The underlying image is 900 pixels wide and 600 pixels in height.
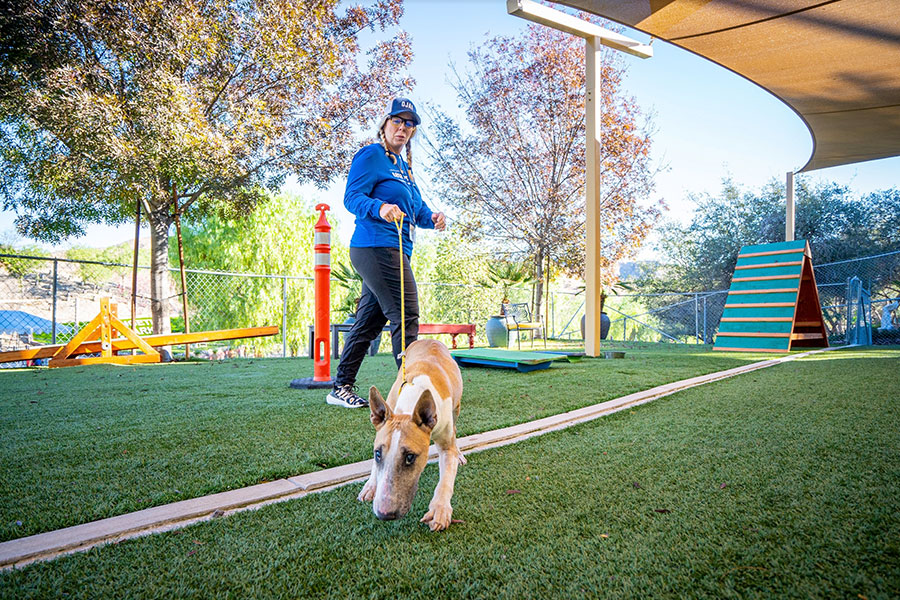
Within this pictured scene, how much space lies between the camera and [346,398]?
3607 mm

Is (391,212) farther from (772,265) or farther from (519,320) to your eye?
(519,320)

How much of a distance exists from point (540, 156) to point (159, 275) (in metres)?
12.9

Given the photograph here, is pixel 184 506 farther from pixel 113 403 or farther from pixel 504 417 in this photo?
pixel 113 403

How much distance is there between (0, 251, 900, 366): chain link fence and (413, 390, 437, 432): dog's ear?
10518mm

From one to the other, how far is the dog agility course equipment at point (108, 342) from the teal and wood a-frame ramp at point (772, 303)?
344 inches

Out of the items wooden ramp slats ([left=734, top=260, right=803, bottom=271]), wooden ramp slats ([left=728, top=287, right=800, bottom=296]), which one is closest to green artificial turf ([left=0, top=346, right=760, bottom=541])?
wooden ramp slats ([left=728, top=287, right=800, bottom=296])

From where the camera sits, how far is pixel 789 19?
516cm

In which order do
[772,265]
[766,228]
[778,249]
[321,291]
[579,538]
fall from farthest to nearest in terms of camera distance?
[766,228], [778,249], [772,265], [321,291], [579,538]

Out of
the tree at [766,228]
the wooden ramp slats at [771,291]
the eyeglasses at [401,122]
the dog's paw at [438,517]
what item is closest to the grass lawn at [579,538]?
the dog's paw at [438,517]

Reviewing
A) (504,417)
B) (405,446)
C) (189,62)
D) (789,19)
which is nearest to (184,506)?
(405,446)

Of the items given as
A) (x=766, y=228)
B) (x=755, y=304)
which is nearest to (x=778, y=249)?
(x=755, y=304)

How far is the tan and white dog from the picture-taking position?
1.55 m

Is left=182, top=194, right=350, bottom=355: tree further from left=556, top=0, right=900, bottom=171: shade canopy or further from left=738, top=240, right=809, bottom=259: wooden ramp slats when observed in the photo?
left=556, top=0, right=900, bottom=171: shade canopy

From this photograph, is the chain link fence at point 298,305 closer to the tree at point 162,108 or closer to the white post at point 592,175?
the tree at point 162,108
